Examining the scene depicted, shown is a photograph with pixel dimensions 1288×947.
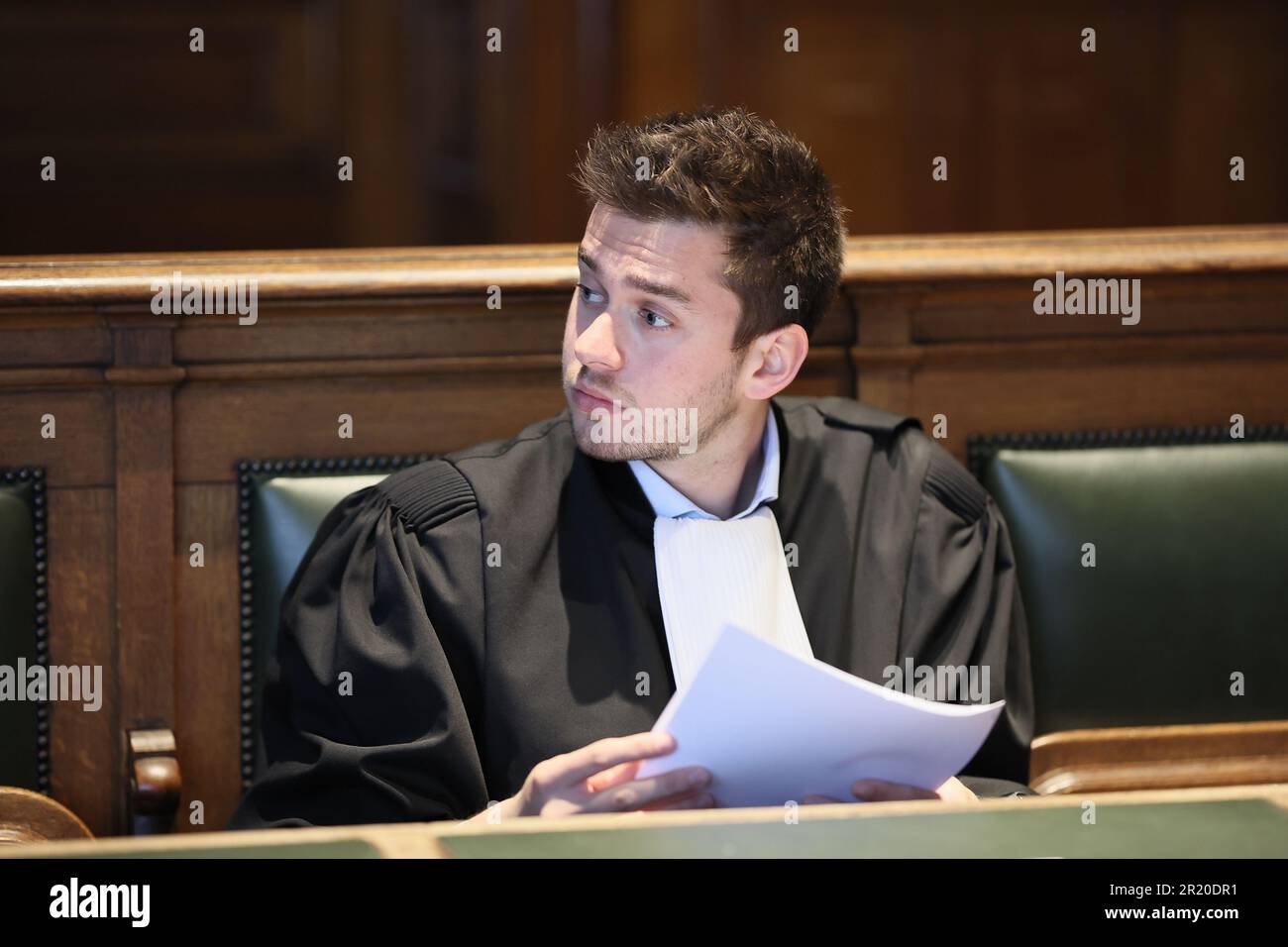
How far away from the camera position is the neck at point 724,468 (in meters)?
2.37

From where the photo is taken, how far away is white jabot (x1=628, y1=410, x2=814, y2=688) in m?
2.32

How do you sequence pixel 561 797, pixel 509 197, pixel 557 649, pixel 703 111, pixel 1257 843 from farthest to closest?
pixel 509 197
pixel 703 111
pixel 557 649
pixel 561 797
pixel 1257 843

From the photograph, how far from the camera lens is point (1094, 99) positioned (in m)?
4.61

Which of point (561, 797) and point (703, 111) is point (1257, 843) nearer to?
point (561, 797)

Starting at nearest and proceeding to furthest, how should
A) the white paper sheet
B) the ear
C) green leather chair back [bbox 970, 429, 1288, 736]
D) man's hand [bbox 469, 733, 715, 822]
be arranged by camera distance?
1. the white paper sheet
2. man's hand [bbox 469, 733, 715, 822]
3. the ear
4. green leather chair back [bbox 970, 429, 1288, 736]

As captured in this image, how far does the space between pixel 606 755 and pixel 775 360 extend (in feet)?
2.50

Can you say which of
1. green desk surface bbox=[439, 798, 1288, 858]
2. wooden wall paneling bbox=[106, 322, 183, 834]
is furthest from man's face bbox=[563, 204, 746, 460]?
green desk surface bbox=[439, 798, 1288, 858]

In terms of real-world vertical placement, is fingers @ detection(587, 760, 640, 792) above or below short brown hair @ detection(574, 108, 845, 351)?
below

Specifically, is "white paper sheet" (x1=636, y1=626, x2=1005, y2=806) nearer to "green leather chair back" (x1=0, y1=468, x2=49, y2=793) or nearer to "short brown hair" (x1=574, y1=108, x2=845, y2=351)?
"short brown hair" (x1=574, y1=108, x2=845, y2=351)

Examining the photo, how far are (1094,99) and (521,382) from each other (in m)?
2.63

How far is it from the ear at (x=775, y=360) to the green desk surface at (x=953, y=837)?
102 cm

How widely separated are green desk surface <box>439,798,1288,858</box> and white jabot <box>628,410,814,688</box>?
91 cm

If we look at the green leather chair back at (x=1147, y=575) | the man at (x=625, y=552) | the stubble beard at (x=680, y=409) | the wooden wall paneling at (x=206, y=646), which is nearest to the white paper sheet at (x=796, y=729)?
the man at (x=625, y=552)
